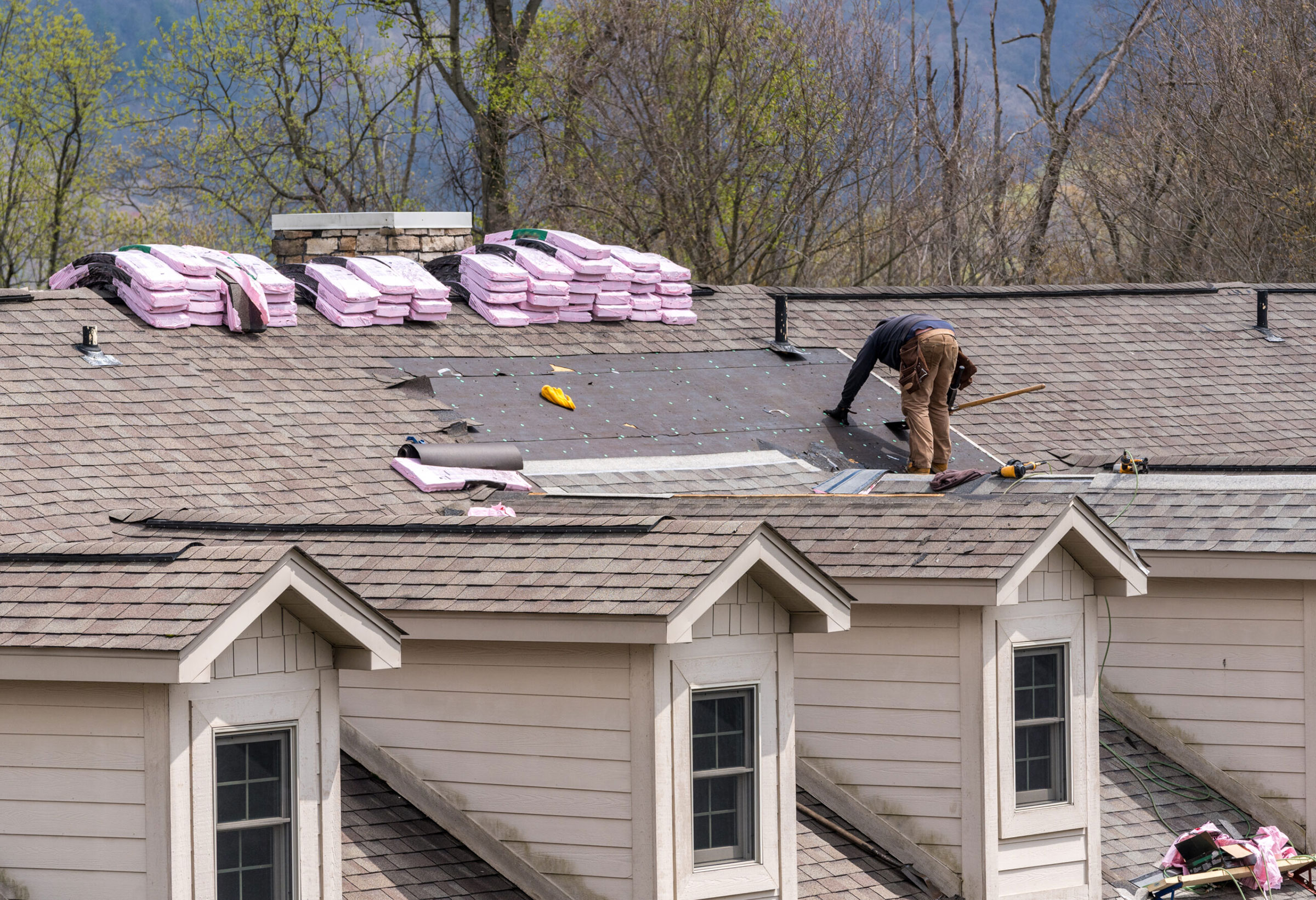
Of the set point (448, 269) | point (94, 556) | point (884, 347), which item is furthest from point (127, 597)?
point (448, 269)

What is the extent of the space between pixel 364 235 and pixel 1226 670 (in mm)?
12155

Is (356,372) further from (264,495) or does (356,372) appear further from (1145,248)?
(1145,248)

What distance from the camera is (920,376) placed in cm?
1773

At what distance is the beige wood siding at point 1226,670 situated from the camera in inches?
523

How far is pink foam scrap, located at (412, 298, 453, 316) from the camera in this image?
18188mm

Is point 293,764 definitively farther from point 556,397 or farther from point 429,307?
point 429,307

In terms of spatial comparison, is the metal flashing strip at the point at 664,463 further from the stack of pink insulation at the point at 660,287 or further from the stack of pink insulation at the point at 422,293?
the stack of pink insulation at the point at 660,287

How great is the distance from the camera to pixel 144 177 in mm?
48094

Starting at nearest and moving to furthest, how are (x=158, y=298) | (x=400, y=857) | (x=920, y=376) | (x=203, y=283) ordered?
(x=400, y=857), (x=158, y=298), (x=203, y=283), (x=920, y=376)

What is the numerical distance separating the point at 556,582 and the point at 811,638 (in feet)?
8.28

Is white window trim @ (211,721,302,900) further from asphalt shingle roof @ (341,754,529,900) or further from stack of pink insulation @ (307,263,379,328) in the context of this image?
stack of pink insulation @ (307,263,379,328)

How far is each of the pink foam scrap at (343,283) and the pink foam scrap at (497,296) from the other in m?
1.43

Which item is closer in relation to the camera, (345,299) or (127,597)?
(127,597)

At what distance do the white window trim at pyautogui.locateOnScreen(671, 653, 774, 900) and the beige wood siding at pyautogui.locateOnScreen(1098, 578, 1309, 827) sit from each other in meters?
4.60
